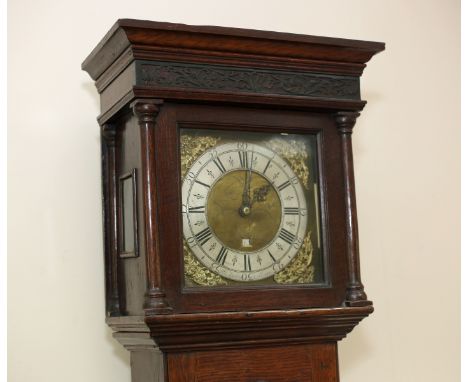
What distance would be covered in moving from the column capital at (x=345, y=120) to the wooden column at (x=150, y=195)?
41 centimetres

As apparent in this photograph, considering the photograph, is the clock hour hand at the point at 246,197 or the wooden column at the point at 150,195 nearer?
the wooden column at the point at 150,195

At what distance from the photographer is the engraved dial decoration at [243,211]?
1.87 metres

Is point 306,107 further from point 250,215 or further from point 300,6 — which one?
point 300,6

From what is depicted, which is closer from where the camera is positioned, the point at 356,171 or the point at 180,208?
the point at 180,208

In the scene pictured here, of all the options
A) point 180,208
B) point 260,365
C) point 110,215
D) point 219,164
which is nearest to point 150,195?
point 180,208

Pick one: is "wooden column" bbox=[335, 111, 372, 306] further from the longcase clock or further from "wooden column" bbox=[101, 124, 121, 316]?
"wooden column" bbox=[101, 124, 121, 316]

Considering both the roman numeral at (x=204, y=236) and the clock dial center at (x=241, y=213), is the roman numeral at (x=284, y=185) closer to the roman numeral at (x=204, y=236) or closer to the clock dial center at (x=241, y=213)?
the clock dial center at (x=241, y=213)

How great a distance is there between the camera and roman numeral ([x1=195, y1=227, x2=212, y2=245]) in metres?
1.87

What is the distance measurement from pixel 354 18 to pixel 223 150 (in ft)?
2.68

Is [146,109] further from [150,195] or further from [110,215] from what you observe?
[110,215]

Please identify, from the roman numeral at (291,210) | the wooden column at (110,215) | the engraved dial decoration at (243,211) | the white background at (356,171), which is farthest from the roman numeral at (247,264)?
the white background at (356,171)

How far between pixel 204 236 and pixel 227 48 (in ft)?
1.26

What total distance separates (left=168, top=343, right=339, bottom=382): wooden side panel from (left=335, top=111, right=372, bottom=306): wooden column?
125 millimetres

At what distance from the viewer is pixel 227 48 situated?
188cm
